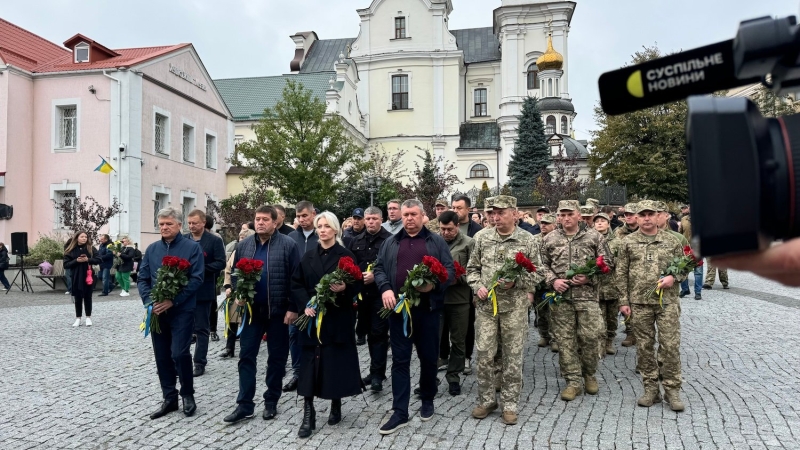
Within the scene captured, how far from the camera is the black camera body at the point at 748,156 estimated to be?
151 centimetres

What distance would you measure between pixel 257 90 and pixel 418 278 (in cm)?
4830

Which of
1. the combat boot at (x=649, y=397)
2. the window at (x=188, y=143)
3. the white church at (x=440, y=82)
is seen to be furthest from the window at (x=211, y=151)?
the combat boot at (x=649, y=397)

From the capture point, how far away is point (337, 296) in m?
6.20

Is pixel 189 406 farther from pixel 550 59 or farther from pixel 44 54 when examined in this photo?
pixel 550 59

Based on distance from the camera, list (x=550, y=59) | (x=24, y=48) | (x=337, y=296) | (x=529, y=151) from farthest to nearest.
A: (x=550, y=59) < (x=529, y=151) < (x=24, y=48) < (x=337, y=296)

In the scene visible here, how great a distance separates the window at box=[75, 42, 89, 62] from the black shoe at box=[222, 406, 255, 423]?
27.4 metres

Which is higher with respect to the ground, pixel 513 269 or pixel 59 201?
pixel 59 201

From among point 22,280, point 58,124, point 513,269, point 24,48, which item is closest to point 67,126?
point 58,124

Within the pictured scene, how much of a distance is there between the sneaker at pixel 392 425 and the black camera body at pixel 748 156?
4.75 meters

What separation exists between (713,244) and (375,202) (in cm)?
3421

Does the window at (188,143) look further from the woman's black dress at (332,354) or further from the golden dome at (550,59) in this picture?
the golden dome at (550,59)

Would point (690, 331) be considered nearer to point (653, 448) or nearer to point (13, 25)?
point (653, 448)

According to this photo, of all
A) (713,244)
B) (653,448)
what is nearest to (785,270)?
(713,244)

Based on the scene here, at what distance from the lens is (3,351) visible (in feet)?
33.7
